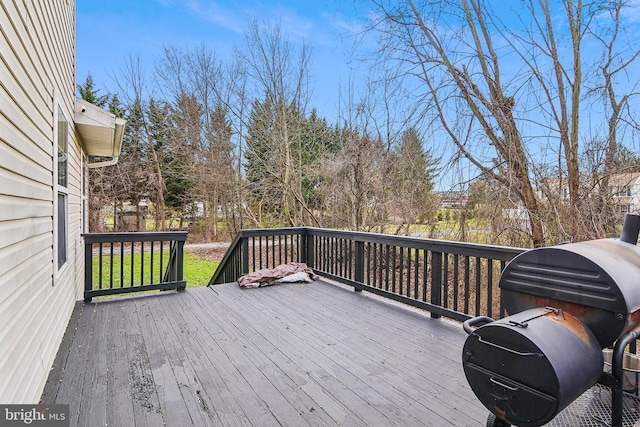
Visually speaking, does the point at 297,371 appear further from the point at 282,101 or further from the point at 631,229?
the point at 282,101

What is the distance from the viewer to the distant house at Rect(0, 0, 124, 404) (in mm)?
1622

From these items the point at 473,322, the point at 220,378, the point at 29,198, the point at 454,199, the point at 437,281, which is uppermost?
the point at 454,199

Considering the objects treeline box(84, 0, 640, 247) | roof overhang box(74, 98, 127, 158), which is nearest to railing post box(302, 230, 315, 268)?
treeline box(84, 0, 640, 247)

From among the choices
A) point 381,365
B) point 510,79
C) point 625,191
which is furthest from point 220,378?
point 510,79

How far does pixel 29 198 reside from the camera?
2.07 metres

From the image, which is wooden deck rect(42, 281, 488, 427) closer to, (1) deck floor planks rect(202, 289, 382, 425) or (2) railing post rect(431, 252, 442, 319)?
(1) deck floor planks rect(202, 289, 382, 425)

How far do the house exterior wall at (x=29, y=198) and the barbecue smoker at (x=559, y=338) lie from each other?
2.03 metres

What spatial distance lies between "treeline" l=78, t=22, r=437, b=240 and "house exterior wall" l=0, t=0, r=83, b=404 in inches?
181

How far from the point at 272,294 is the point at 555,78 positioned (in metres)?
4.76

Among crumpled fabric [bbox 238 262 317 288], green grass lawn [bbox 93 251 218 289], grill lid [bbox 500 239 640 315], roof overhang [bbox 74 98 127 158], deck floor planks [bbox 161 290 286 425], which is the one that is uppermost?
roof overhang [bbox 74 98 127 158]

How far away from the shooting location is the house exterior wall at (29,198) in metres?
1.61

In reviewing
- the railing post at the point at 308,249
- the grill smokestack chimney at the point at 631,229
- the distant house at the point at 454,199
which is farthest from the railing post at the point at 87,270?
the grill smokestack chimney at the point at 631,229

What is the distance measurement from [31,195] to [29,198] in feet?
0.17

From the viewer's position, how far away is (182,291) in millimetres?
4777
